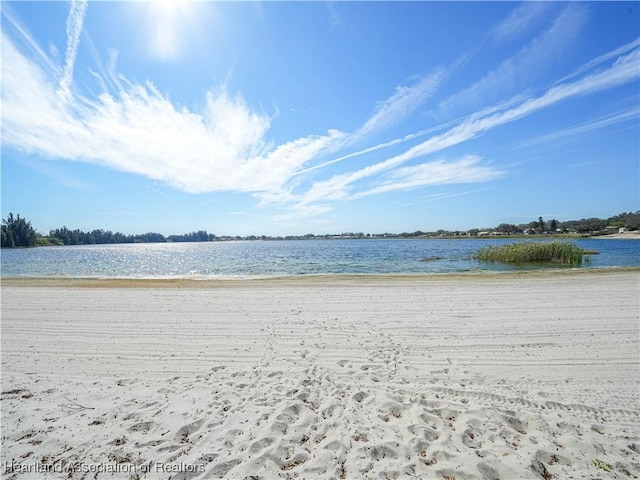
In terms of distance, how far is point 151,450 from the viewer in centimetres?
354

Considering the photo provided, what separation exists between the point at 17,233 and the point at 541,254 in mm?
165173

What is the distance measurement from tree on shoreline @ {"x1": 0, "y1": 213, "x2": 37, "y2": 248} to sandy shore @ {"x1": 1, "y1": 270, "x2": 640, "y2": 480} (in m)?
148

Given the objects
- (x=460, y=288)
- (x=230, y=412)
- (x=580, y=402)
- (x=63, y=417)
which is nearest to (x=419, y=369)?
(x=580, y=402)

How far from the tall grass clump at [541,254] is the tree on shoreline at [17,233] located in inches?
A: 6171

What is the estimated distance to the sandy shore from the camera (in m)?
3.35

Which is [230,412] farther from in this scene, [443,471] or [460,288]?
[460,288]

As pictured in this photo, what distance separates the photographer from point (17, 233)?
11575cm

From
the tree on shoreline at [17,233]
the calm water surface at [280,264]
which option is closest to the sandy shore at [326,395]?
the calm water surface at [280,264]

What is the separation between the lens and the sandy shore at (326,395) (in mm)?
3348

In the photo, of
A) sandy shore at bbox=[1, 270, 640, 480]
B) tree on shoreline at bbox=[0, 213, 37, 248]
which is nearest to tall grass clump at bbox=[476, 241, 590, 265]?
sandy shore at bbox=[1, 270, 640, 480]

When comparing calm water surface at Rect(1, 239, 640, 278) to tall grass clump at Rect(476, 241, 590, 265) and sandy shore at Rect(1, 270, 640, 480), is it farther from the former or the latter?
sandy shore at Rect(1, 270, 640, 480)

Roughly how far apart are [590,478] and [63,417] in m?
6.59

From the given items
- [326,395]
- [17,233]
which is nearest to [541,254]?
[326,395]

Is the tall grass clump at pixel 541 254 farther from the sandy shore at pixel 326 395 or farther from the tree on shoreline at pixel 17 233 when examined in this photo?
the tree on shoreline at pixel 17 233
